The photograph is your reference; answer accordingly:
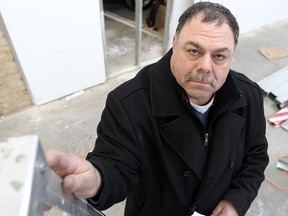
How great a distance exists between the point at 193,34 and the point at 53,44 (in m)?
1.66

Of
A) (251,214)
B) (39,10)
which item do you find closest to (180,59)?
(251,214)

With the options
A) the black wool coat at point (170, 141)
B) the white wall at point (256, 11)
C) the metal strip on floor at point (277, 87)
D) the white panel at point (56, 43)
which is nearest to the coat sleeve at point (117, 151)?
the black wool coat at point (170, 141)

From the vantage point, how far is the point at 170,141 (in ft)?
3.40

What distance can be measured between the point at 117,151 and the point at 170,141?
0.21 meters

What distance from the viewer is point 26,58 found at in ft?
7.30

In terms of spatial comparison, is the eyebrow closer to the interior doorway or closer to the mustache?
the mustache

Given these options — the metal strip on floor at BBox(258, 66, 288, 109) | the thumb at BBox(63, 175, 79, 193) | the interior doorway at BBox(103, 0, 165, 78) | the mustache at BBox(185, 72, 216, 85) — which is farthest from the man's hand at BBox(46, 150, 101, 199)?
the metal strip on floor at BBox(258, 66, 288, 109)

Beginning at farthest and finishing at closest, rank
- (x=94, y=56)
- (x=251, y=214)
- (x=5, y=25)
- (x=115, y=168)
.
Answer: (x=94, y=56), (x=5, y=25), (x=251, y=214), (x=115, y=168)

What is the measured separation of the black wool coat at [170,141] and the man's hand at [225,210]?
22 mm

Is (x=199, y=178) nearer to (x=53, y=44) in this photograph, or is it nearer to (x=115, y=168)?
(x=115, y=168)

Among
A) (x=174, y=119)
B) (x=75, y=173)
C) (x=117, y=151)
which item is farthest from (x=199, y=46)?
(x=75, y=173)

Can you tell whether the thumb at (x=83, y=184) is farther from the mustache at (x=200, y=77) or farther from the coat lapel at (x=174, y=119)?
the mustache at (x=200, y=77)

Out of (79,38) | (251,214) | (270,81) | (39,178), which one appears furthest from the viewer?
(270,81)

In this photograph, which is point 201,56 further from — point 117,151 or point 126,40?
point 126,40
